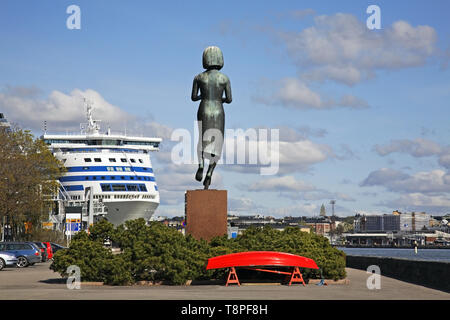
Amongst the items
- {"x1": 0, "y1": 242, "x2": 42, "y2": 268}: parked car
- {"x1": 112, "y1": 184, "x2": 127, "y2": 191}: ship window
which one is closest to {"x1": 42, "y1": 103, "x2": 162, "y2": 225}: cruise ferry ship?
{"x1": 112, "y1": 184, "x2": 127, "y2": 191}: ship window

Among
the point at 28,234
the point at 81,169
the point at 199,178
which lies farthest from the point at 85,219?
the point at 199,178

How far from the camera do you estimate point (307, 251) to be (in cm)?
1998

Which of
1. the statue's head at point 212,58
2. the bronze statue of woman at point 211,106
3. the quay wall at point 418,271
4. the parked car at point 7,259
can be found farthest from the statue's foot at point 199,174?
the parked car at point 7,259

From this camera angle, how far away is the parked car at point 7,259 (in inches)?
1309

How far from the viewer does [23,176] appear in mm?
50781

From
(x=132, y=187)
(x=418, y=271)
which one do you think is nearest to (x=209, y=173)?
(x=418, y=271)

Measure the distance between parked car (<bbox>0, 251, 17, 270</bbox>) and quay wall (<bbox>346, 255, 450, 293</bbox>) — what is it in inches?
669

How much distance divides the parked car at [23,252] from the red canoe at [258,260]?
2000 centimetres

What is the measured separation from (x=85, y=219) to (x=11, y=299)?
64522 mm

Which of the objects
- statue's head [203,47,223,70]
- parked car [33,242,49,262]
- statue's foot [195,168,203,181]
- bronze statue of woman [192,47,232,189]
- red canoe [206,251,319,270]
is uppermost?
statue's head [203,47,223,70]

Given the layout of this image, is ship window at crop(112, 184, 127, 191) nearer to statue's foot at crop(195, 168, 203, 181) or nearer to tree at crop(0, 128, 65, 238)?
tree at crop(0, 128, 65, 238)

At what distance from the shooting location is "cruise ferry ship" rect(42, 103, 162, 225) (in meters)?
82.9
